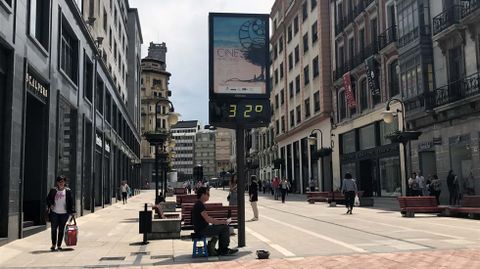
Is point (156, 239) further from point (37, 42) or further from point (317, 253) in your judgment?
point (37, 42)

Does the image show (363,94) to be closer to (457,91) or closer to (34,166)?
(457,91)

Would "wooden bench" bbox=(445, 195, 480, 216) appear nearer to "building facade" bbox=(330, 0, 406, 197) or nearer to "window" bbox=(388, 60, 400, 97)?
"building facade" bbox=(330, 0, 406, 197)

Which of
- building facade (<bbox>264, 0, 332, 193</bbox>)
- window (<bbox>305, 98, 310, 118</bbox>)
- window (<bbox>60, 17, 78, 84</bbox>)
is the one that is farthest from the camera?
window (<bbox>305, 98, 310, 118</bbox>)

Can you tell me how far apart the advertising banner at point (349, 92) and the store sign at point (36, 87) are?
26.7 metres

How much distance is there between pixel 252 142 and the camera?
90312 mm

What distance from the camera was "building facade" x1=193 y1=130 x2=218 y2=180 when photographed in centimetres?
17912

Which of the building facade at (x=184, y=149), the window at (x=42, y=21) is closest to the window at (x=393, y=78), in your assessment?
the window at (x=42, y=21)

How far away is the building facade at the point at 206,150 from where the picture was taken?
179125 mm

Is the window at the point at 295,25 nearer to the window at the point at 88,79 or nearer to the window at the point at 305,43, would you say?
the window at the point at 305,43

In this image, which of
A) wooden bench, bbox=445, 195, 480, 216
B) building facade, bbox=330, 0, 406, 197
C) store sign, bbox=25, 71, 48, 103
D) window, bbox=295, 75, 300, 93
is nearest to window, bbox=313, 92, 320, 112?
building facade, bbox=330, 0, 406, 197

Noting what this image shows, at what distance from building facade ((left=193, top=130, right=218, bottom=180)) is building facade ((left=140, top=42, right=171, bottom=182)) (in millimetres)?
75323

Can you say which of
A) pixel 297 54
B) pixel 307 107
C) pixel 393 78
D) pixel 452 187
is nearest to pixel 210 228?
pixel 452 187

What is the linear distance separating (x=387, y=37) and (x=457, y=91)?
948 cm

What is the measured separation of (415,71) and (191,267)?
2290 cm
